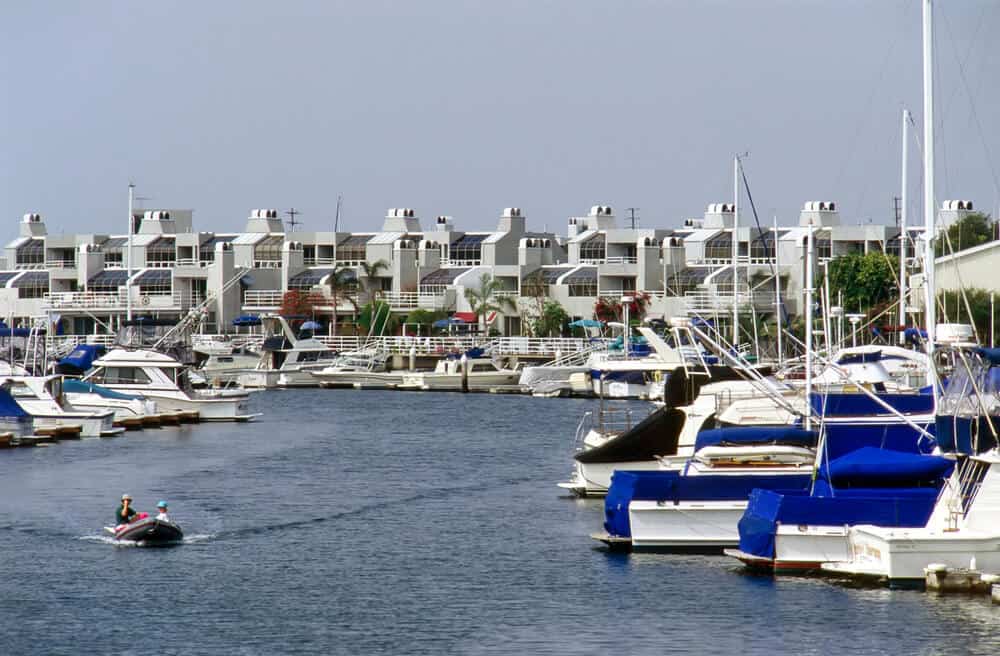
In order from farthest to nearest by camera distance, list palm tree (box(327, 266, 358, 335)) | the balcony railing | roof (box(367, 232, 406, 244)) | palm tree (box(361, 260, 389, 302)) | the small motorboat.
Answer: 1. the balcony railing
2. roof (box(367, 232, 406, 244))
3. palm tree (box(361, 260, 389, 302))
4. palm tree (box(327, 266, 358, 335))
5. the small motorboat

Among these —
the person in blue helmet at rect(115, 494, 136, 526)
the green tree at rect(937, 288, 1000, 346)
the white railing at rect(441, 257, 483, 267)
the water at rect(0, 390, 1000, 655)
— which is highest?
Result: the white railing at rect(441, 257, 483, 267)

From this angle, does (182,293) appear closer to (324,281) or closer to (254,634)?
(324,281)

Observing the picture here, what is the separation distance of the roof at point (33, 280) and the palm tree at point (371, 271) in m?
32.3

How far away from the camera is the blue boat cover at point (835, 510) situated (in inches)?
1451

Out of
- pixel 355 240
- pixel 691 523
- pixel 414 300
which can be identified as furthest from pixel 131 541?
pixel 355 240

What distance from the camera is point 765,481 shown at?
41.4m

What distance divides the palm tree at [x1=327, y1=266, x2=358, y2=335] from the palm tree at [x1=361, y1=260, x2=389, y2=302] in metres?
1.39

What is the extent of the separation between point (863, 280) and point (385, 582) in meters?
95.4

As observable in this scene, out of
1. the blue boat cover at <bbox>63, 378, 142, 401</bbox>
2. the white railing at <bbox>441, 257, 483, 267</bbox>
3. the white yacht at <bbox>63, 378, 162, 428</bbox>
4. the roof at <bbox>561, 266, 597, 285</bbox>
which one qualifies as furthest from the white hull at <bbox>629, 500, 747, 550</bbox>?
the white railing at <bbox>441, 257, 483, 267</bbox>

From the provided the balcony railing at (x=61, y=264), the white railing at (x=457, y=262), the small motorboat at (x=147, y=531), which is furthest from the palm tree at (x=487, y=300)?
the small motorboat at (x=147, y=531)

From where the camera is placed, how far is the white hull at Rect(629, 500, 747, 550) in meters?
41.5

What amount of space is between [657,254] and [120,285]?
4975 cm

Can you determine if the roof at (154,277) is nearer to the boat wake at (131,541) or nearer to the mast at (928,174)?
the boat wake at (131,541)

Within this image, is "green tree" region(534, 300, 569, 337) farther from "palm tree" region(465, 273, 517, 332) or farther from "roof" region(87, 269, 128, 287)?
"roof" region(87, 269, 128, 287)
